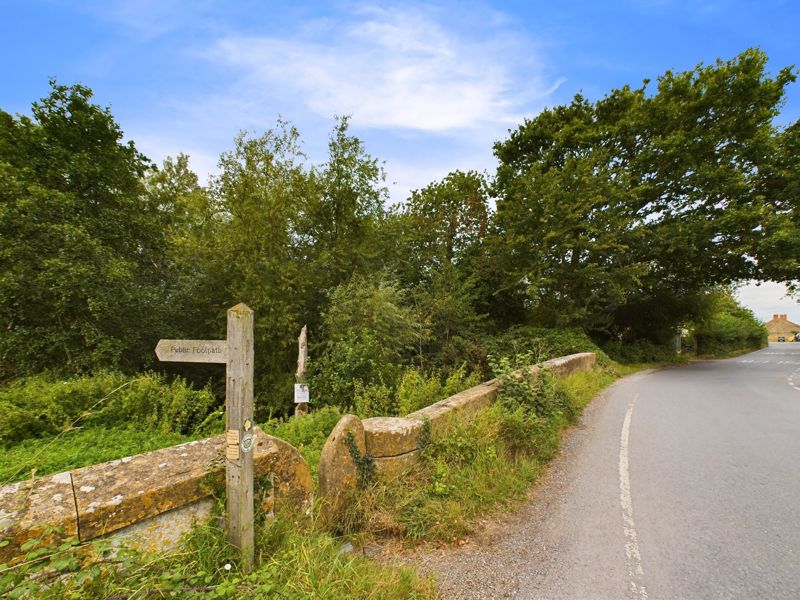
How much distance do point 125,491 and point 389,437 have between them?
2340 millimetres

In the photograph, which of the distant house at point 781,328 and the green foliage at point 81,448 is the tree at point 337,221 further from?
the distant house at point 781,328

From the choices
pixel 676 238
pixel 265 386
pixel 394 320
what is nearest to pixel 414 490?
pixel 394 320

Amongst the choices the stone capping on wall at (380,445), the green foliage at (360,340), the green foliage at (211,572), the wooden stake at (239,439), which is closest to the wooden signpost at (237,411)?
the wooden stake at (239,439)

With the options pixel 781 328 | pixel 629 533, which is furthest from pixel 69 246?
pixel 781 328

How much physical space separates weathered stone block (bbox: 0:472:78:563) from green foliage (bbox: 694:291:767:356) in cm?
3180

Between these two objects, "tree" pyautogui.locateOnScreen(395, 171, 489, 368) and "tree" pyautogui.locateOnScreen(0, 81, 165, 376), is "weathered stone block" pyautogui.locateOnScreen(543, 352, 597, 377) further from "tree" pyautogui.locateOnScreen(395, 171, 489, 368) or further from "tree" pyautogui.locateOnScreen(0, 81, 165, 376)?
"tree" pyautogui.locateOnScreen(0, 81, 165, 376)

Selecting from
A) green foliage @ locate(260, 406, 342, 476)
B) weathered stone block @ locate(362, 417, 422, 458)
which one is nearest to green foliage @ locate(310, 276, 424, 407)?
green foliage @ locate(260, 406, 342, 476)

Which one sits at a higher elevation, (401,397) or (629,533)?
(401,397)

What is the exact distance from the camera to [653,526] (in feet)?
11.5

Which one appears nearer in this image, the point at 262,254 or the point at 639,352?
the point at 262,254

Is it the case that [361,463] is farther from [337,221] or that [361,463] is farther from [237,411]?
[337,221]

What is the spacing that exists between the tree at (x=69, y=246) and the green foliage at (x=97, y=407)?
4255 mm

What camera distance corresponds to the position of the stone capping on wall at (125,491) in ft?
6.58

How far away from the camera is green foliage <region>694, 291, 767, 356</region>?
29653mm
